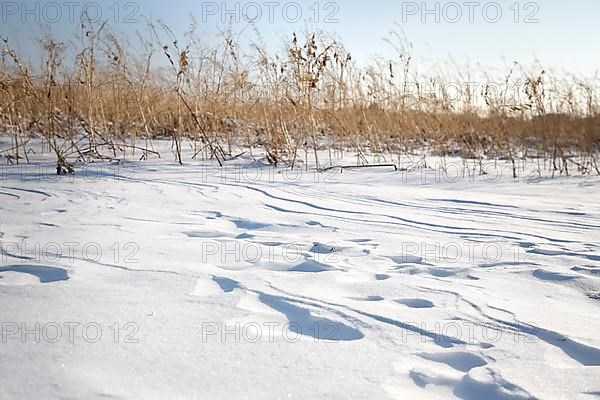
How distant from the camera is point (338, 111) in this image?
18.2 feet

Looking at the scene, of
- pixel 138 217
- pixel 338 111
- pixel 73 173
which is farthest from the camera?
pixel 338 111

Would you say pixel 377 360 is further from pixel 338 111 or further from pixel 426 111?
pixel 426 111

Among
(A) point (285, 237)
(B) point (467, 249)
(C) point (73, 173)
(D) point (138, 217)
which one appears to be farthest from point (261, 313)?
(C) point (73, 173)

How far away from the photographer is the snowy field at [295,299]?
2.72 ft

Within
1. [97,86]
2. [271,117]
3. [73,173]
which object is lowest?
[73,173]

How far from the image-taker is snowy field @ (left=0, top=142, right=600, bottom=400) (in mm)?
828

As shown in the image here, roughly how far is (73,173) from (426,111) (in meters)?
4.27

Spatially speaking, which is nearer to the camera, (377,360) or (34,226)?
(377,360)

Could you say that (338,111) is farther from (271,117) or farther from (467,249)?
(467,249)

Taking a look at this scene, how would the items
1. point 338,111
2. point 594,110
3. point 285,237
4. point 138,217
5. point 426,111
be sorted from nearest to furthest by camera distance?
1. point 285,237
2. point 138,217
3. point 594,110
4. point 338,111
5. point 426,111

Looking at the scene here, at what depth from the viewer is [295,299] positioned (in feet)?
3.90

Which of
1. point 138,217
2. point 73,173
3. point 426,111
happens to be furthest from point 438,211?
point 426,111

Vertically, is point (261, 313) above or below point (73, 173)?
below

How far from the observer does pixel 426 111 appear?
6.14m
